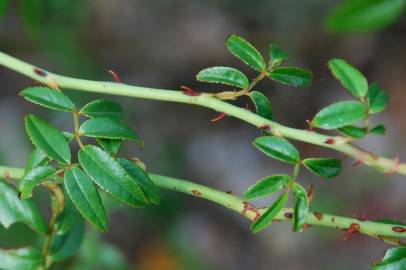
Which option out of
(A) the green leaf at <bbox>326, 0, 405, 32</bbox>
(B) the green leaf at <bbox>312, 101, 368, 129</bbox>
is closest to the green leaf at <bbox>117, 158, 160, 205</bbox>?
(B) the green leaf at <bbox>312, 101, 368, 129</bbox>

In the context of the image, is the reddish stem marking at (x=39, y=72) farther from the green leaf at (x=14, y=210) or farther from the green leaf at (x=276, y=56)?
the green leaf at (x=276, y=56)

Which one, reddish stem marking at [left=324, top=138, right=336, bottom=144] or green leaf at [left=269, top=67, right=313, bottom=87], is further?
green leaf at [left=269, top=67, right=313, bottom=87]

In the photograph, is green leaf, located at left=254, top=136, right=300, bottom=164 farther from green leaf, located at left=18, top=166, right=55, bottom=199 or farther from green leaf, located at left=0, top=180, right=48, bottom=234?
green leaf, located at left=0, top=180, right=48, bottom=234

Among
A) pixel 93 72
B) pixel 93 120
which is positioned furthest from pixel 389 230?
pixel 93 72

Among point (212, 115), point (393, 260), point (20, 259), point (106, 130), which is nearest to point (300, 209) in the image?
point (393, 260)

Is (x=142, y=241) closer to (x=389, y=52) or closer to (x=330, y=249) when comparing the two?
(x=330, y=249)

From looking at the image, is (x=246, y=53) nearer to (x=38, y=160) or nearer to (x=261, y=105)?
(x=261, y=105)
